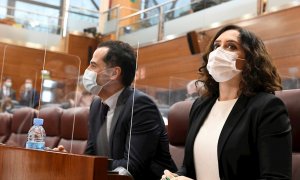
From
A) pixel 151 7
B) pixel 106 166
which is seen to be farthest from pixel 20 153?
pixel 151 7

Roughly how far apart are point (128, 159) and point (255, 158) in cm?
40

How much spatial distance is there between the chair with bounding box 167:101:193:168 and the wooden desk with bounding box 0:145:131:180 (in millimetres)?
461

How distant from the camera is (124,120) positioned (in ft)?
4.57

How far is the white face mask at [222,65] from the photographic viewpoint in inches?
47.3

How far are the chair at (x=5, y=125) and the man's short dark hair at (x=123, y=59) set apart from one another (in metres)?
1.52

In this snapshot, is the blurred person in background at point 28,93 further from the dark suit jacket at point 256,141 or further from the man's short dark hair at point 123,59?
the dark suit jacket at point 256,141

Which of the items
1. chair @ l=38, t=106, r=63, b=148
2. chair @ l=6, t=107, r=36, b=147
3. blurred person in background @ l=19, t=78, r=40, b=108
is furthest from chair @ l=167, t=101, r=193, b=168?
blurred person in background @ l=19, t=78, r=40, b=108

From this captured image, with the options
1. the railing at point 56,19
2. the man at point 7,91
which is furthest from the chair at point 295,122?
the man at point 7,91

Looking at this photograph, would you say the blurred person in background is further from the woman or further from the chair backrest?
the chair backrest

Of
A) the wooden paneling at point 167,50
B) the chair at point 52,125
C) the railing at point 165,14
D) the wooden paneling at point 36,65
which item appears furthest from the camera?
the wooden paneling at point 167,50

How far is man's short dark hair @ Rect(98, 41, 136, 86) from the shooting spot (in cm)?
151

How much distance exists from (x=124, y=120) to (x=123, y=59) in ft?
0.82

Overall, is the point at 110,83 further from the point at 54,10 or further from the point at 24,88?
the point at 54,10

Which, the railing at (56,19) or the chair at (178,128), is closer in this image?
the chair at (178,128)
